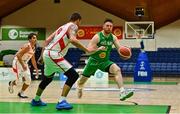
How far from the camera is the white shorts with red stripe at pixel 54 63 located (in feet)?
27.6

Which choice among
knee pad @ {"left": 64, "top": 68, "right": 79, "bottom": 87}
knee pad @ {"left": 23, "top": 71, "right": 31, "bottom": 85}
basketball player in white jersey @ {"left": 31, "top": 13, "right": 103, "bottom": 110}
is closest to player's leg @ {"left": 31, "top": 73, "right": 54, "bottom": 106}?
basketball player in white jersey @ {"left": 31, "top": 13, "right": 103, "bottom": 110}

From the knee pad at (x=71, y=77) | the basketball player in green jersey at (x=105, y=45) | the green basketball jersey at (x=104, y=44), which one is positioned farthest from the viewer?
the green basketball jersey at (x=104, y=44)

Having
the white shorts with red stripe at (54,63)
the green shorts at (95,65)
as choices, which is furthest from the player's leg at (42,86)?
the green shorts at (95,65)

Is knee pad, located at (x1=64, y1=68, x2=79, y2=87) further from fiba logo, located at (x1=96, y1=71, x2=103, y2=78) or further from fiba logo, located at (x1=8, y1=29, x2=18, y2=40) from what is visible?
fiba logo, located at (x1=8, y1=29, x2=18, y2=40)

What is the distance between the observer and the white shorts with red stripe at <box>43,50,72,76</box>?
8.41 metres

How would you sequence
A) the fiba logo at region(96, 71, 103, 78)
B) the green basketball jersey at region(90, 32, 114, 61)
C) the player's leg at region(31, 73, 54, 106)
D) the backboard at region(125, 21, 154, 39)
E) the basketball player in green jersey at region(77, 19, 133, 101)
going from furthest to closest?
1. the backboard at region(125, 21, 154, 39)
2. the fiba logo at region(96, 71, 103, 78)
3. the green basketball jersey at region(90, 32, 114, 61)
4. the basketball player in green jersey at region(77, 19, 133, 101)
5. the player's leg at region(31, 73, 54, 106)

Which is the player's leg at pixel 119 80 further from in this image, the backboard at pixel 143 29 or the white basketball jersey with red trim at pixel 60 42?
the backboard at pixel 143 29

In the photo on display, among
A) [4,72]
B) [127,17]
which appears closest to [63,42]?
[4,72]

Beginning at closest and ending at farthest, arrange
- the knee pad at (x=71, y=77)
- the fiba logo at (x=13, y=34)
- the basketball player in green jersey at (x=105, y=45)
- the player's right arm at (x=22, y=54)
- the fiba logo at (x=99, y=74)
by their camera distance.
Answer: the knee pad at (x=71, y=77), the basketball player in green jersey at (x=105, y=45), the player's right arm at (x=22, y=54), the fiba logo at (x=99, y=74), the fiba logo at (x=13, y=34)

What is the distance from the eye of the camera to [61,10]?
82.7ft

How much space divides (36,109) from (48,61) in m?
1.00

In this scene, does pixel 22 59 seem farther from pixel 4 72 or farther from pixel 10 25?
pixel 10 25

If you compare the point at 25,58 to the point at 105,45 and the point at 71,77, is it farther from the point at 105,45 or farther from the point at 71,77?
the point at 71,77

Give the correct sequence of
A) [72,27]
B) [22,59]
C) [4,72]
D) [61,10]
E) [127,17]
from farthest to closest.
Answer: [61,10]
[127,17]
[4,72]
[22,59]
[72,27]
